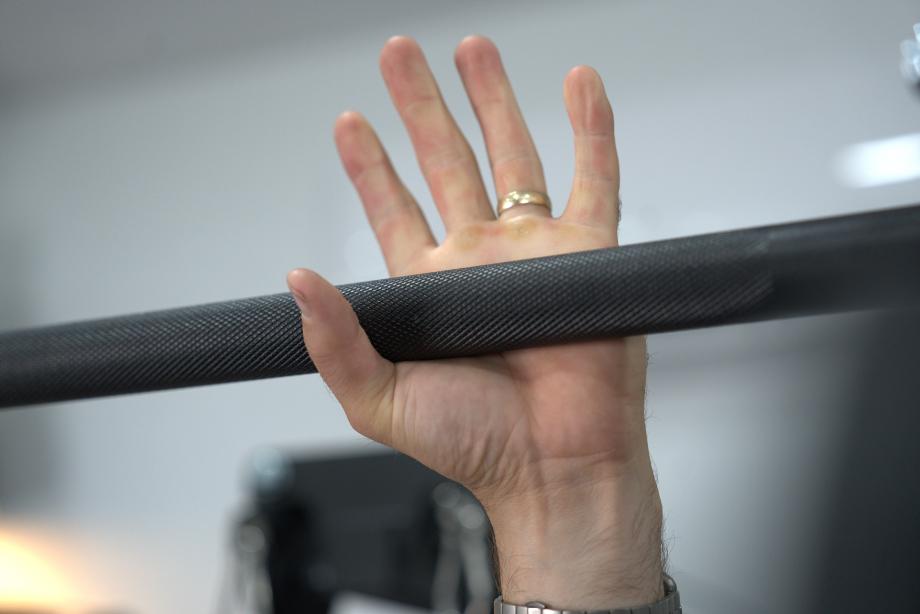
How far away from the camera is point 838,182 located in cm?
222

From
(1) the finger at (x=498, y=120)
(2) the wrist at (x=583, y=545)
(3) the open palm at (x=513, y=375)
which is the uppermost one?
(1) the finger at (x=498, y=120)

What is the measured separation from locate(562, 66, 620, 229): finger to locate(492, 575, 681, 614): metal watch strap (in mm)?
319

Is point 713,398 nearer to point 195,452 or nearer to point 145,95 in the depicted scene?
point 195,452

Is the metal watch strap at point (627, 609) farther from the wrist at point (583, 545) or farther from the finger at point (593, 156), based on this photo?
the finger at point (593, 156)

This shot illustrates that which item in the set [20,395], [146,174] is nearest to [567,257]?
[20,395]

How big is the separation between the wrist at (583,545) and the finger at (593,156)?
0.23 metres

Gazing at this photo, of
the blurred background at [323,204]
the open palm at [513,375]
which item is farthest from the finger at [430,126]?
the blurred background at [323,204]

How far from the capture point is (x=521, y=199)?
0.87 metres

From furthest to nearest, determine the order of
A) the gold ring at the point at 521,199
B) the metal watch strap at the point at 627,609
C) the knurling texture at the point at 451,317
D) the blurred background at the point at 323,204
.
→ the blurred background at the point at 323,204 < the gold ring at the point at 521,199 < the metal watch strap at the point at 627,609 < the knurling texture at the point at 451,317

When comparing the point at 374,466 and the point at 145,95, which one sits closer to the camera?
the point at 374,466

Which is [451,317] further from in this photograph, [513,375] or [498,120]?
[498,120]

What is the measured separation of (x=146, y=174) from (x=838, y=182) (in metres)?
2.10

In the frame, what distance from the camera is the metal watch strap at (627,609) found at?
71 cm

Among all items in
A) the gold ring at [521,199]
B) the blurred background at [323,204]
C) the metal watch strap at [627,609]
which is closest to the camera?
the metal watch strap at [627,609]
